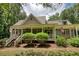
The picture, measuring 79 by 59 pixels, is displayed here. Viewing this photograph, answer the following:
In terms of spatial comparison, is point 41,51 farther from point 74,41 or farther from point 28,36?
point 74,41

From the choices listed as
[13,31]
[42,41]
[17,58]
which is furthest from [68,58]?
[13,31]

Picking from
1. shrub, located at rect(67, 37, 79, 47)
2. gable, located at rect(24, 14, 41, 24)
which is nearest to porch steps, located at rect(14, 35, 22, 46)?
gable, located at rect(24, 14, 41, 24)

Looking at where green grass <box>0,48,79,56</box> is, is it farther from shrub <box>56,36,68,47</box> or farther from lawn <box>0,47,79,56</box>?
shrub <box>56,36,68,47</box>

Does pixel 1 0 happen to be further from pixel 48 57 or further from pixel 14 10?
pixel 48 57

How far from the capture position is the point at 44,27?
7.34 metres

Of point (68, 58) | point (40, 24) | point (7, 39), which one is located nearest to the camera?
point (68, 58)

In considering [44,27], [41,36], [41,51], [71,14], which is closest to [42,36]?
[41,36]

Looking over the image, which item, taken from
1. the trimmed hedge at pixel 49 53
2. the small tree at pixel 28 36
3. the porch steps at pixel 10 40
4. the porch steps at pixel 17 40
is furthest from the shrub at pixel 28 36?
the trimmed hedge at pixel 49 53

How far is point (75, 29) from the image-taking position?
721cm

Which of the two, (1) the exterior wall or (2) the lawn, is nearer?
(2) the lawn

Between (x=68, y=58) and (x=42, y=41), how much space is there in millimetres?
1083

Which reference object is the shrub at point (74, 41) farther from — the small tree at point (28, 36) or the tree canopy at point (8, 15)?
the tree canopy at point (8, 15)

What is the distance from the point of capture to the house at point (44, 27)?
7078mm

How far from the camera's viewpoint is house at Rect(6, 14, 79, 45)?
7.08 meters
